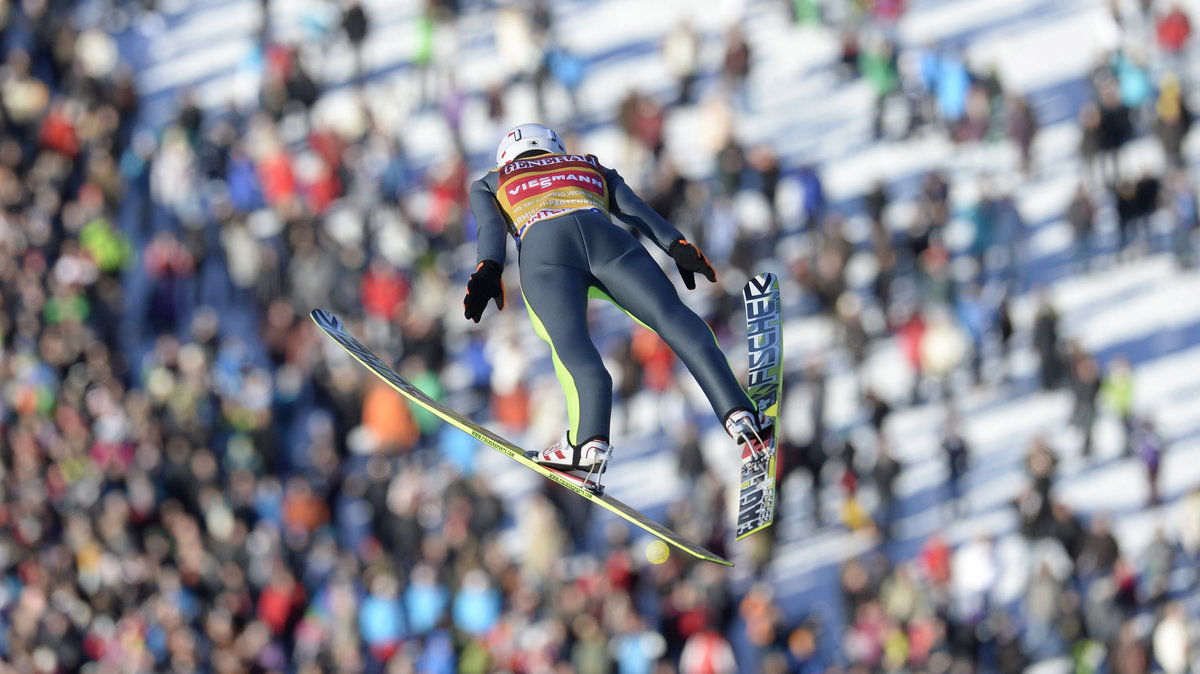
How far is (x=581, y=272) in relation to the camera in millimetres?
11172

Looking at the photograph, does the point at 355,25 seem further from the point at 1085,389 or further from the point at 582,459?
the point at 582,459

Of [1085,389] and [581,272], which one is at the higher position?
[581,272]

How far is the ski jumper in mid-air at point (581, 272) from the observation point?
10859 millimetres

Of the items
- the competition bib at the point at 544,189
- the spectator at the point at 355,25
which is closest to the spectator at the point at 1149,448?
the spectator at the point at 355,25

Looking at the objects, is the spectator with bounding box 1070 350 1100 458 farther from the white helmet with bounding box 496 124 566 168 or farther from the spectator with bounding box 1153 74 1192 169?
the white helmet with bounding box 496 124 566 168

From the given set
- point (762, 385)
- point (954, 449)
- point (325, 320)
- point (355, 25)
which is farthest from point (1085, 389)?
point (325, 320)

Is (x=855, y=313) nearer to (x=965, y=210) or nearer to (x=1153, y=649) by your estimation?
(x=965, y=210)

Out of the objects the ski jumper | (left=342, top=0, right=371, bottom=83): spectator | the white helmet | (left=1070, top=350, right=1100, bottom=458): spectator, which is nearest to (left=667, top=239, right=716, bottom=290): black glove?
the ski jumper

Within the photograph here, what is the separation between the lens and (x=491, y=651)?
20172 millimetres

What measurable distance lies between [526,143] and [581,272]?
0.84m

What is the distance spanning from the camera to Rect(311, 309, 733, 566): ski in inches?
443

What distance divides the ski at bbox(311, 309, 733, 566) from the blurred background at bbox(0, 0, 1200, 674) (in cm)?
781

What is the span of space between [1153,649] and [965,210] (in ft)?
26.5

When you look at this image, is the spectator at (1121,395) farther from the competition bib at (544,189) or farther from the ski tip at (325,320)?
the competition bib at (544,189)
